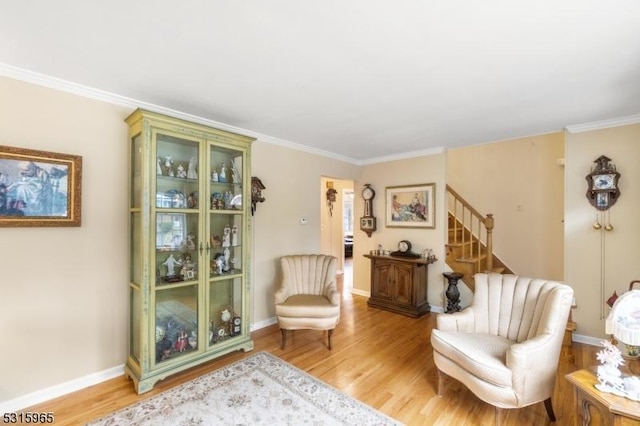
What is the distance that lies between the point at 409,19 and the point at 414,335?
3293mm

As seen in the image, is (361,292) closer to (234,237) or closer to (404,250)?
(404,250)

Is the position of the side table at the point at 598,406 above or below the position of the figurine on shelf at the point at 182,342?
above

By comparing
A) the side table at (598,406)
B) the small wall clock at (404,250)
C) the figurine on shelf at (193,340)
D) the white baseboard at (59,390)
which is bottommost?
the white baseboard at (59,390)

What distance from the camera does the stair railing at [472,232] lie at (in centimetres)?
408

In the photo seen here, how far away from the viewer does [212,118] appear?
3.16 m

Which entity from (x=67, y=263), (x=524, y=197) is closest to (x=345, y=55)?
(x=67, y=263)

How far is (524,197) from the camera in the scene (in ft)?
15.8

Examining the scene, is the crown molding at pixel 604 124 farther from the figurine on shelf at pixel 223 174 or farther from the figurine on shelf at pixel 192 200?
the figurine on shelf at pixel 192 200

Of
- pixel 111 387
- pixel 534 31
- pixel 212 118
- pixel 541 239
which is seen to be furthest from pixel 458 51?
pixel 541 239

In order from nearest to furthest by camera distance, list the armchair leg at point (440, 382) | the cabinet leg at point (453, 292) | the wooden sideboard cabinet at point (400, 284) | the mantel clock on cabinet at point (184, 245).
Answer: the armchair leg at point (440, 382) < the mantel clock on cabinet at point (184, 245) < the cabinet leg at point (453, 292) < the wooden sideboard cabinet at point (400, 284)

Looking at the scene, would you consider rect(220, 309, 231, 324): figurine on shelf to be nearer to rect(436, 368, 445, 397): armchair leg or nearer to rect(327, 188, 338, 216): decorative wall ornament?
rect(436, 368, 445, 397): armchair leg

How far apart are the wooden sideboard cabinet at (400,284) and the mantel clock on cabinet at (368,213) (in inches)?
24.1

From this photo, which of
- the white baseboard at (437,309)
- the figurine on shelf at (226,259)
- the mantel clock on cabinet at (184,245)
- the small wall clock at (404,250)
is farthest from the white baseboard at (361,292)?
the figurine on shelf at (226,259)

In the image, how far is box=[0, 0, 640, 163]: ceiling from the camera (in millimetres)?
1514
